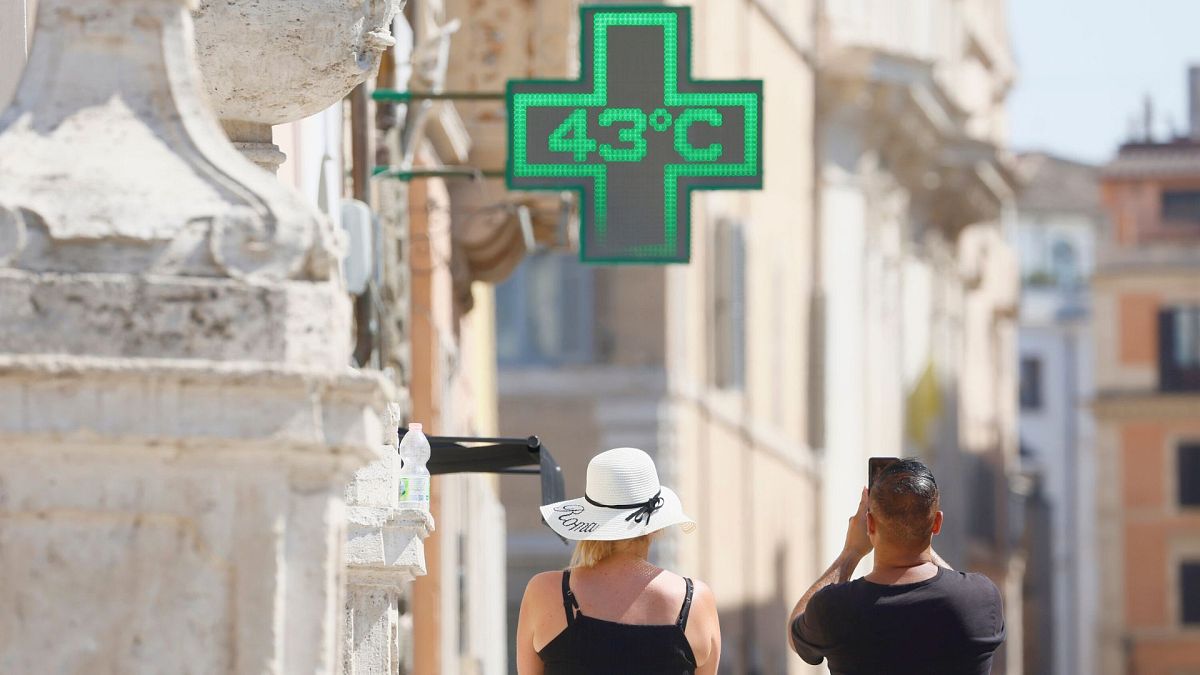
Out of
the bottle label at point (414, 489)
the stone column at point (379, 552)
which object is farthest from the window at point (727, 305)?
the stone column at point (379, 552)

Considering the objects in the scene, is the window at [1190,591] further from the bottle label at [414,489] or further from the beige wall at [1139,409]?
the bottle label at [414,489]

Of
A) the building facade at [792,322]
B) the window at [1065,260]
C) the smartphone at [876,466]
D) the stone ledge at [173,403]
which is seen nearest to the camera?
the stone ledge at [173,403]

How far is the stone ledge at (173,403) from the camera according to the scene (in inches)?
161

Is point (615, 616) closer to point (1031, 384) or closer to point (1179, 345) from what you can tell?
point (1179, 345)

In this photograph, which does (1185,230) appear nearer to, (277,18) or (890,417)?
(890,417)

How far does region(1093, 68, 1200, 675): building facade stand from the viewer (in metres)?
71.2

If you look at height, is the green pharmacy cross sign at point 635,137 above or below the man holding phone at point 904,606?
above

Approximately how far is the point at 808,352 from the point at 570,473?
7249 mm

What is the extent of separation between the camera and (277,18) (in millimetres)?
6676

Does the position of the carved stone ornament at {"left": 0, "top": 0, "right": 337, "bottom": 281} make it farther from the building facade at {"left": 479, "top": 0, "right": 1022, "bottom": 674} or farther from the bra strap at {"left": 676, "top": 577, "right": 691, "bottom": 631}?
the building facade at {"left": 479, "top": 0, "right": 1022, "bottom": 674}

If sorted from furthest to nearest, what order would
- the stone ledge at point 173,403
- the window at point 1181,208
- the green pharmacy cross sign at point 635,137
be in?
the window at point 1181,208 < the green pharmacy cross sign at point 635,137 < the stone ledge at point 173,403

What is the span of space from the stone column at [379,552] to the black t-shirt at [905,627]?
171 cm

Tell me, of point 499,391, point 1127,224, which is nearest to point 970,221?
point 499,391

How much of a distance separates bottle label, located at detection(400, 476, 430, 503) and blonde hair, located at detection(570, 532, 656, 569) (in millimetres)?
1804
